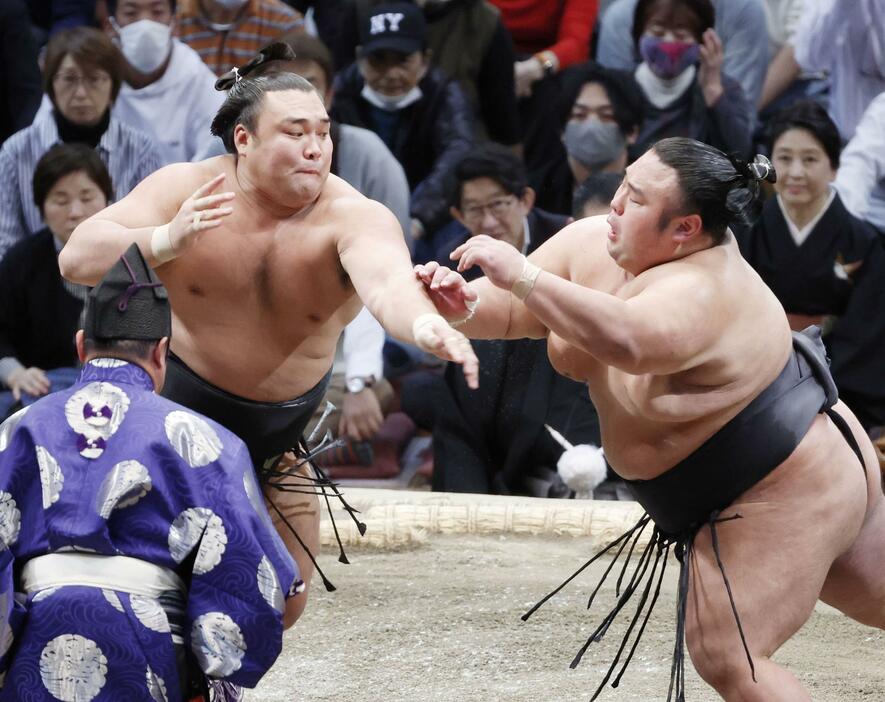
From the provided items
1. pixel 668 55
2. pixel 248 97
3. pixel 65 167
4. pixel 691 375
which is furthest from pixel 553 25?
pixel 691 375

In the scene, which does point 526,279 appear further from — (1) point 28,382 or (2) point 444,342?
(1) point 28,382

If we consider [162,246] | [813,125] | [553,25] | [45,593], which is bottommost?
[45,593]

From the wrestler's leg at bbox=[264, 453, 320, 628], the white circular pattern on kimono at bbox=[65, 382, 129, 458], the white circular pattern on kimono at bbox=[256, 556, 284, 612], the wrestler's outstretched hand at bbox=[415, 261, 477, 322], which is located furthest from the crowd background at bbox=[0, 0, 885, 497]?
the white circular pattern on kimono at bbox=[65, 382, 129, 458]

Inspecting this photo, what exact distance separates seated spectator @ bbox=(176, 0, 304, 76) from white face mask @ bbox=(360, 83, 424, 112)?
39 cm

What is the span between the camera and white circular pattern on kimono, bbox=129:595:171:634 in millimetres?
2070

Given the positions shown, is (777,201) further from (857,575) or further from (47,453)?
(47,453)

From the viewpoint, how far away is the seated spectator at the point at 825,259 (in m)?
4.47

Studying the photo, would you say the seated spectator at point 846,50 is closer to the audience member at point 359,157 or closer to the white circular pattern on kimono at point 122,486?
the audience member at point 359,157

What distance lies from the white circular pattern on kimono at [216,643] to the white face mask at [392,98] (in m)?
3.06

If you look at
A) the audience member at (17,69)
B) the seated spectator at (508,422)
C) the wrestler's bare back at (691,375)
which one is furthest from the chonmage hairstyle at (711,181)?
the audience member at (17,69)

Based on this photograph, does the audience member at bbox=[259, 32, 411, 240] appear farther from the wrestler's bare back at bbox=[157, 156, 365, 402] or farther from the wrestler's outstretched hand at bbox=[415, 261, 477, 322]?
the wrestler's outstretched hand at bbox=[415, 261, 477, 322]

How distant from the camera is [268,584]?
213 cm

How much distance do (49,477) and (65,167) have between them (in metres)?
2.60

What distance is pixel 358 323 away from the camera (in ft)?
14.6
